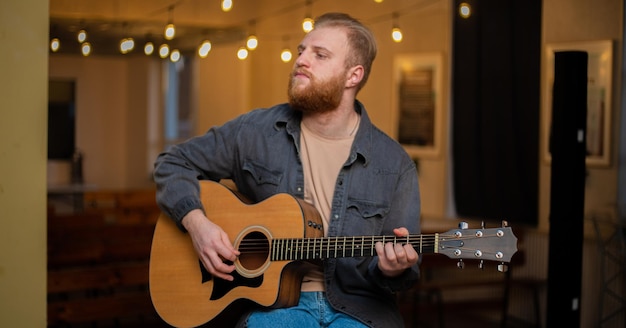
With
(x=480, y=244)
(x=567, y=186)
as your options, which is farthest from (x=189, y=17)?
(x=480, y=244)

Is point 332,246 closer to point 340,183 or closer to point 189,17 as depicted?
point 340,183

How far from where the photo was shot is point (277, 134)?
3.11 m

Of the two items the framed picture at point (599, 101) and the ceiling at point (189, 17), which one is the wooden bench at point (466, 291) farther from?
the ceiling at point (189, 17)

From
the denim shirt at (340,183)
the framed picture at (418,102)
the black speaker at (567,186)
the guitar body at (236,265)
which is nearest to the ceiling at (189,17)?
the framed picture at (418,102)

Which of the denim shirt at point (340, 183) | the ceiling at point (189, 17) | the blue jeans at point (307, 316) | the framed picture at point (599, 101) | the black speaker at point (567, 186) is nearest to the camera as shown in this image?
the blue jeans at point (307, 316)

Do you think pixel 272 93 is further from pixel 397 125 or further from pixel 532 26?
pixel 532 26

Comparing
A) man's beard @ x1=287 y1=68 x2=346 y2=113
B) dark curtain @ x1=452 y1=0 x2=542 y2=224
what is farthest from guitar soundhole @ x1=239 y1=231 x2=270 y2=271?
dark curtain @ x1=452 y1=0 x2=542 y2=224

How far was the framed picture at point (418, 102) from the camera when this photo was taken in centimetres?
818

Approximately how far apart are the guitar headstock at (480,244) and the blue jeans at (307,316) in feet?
1.45

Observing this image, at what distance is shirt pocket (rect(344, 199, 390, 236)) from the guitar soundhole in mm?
270

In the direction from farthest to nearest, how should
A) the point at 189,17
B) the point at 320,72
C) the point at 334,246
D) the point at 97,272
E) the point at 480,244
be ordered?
the point at 189,17 < the point at 97,272 < the point at 320,72 < the point at 334,246 < the point at 480,244

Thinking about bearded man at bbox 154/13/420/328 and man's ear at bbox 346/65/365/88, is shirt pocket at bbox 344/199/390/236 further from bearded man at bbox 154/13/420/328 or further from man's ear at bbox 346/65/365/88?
man's ear at bbox 346/65/365/88

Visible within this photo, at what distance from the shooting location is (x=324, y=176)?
302cm

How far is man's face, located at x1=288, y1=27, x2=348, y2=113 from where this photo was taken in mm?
2977
